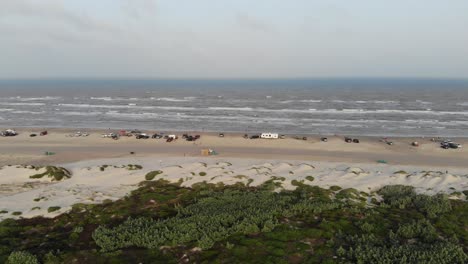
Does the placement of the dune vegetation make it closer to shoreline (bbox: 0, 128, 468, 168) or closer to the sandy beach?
the sandy beach

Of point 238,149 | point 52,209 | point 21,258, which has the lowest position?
point 238,149

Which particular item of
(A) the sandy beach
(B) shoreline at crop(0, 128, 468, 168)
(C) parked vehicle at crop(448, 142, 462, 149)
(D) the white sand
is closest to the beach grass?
(A) the sandy beach

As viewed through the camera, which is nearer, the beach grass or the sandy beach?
the sandy beach

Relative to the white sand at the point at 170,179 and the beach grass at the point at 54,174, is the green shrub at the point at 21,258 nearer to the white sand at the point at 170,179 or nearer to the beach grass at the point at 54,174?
the white sand at the point at 170,179

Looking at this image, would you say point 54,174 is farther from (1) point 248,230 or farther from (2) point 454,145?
(2) point 454,145

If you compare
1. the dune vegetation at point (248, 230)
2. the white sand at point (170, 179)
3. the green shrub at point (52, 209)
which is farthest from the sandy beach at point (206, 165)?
the dune vegetation at point (248, 230)

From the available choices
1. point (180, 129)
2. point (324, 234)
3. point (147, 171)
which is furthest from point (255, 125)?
point (324, 234)

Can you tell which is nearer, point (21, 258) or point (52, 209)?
point (21, 258)

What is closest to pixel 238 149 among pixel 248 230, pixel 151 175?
pixel 151 175
